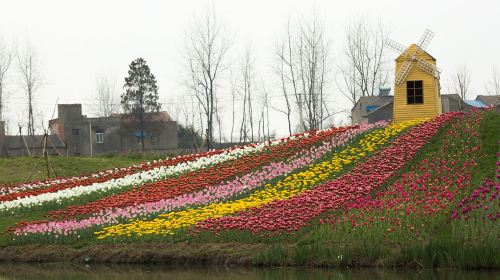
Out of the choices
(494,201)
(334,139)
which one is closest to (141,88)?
(334,139)

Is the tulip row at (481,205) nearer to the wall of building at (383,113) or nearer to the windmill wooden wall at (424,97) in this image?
the windmill wooden wall at (424,97)

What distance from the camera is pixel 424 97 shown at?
127 feet

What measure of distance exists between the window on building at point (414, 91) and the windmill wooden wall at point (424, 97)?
150 millimetres

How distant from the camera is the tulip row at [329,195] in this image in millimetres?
21703

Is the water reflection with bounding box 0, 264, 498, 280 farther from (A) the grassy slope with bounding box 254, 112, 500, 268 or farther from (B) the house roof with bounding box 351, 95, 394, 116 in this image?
(B) the house roof with bounding box 351, 95, 394, 116

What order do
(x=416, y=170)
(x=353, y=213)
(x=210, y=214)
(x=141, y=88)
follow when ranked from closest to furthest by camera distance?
1. (x=353, y=213)
2. (x=210, y=214)
3. (x=416, y=170)
4. (x=141, y=88)

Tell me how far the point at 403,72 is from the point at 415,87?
0.95m

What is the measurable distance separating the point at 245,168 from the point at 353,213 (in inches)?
387

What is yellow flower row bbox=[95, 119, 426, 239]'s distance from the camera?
23.4 meters

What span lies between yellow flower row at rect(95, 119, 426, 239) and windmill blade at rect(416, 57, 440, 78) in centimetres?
623

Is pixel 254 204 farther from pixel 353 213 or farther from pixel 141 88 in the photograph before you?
pixel 141 88

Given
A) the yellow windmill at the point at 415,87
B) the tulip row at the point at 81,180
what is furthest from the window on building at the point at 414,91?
the tulip row at the point at 81,180

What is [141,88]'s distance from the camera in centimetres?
8800

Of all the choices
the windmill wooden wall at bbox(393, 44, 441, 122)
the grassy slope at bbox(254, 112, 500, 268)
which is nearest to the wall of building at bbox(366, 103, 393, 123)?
the windmill wooden wall at bbox(393, 44, 441, 122)
